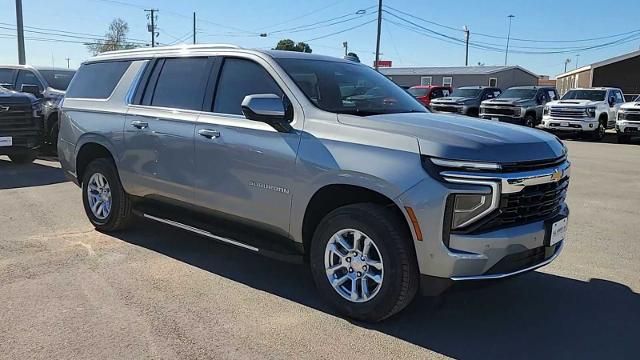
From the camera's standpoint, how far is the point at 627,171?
39.2ft

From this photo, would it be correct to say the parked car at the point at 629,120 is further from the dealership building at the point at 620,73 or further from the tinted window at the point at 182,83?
the dealership building at the point at 620,73

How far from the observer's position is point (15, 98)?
10773mm

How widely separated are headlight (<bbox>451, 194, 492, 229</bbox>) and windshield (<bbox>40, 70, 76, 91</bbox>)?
11.2 meters

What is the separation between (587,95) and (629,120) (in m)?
2.86

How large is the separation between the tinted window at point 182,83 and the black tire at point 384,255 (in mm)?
1826

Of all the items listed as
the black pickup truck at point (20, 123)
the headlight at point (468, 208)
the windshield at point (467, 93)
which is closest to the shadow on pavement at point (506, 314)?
the headlight at point (468, 208)

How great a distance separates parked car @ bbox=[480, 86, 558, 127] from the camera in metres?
22.3

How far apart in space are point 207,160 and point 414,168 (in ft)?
6.34

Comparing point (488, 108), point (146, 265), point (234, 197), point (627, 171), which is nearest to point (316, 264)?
point (234, 197)

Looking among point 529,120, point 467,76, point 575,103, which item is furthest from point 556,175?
point 467,76

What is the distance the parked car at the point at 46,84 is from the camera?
38.0ft

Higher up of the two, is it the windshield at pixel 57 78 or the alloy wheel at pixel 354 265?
the windshield at pixel 57 78

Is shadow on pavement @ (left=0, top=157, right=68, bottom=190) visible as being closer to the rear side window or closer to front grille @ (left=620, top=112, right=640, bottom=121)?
the rear side window

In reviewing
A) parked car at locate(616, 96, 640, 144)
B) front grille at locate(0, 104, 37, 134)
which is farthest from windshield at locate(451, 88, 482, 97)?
front grille at locate(0, 104, 37, 134)
